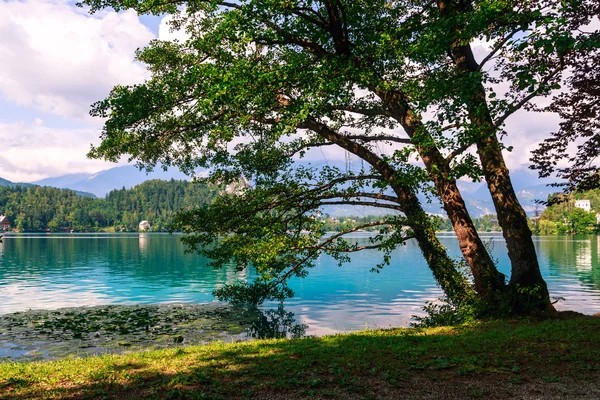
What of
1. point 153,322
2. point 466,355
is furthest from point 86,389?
point 153,322

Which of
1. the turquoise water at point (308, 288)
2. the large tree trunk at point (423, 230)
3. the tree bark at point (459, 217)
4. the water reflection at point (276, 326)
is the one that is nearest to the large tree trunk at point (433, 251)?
the large tree trunk at point (423, 230)

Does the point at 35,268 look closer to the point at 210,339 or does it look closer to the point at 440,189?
the point at 210,339

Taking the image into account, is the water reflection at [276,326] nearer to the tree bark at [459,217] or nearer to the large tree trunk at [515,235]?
the tree bark at [459,217]

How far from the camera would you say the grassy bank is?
700cm

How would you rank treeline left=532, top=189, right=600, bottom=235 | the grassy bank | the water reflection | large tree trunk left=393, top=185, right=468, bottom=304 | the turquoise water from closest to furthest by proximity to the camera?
the grassy bank < large tree trunk left=393, top=185, right=468, bottom=304 < the water reflection < the turquoise water < treeline left=532, top=189, right=600, bottom=235

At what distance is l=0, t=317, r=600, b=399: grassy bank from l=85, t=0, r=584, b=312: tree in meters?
4.66

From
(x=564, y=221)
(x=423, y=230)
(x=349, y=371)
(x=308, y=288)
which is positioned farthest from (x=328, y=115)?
(x=564, y=221)

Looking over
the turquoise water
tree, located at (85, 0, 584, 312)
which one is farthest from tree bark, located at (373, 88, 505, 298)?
the turquoise water

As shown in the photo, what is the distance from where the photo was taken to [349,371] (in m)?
8.00

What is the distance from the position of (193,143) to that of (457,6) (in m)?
9.89

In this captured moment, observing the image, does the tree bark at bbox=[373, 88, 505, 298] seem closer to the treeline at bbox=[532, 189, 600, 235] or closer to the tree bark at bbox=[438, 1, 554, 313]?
the tree bark at bbox=[438, 1, 554, 313]

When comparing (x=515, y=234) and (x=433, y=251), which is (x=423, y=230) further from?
(x=515, y=234)

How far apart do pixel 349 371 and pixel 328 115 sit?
9085 millimetres

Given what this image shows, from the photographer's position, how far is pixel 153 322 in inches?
845
